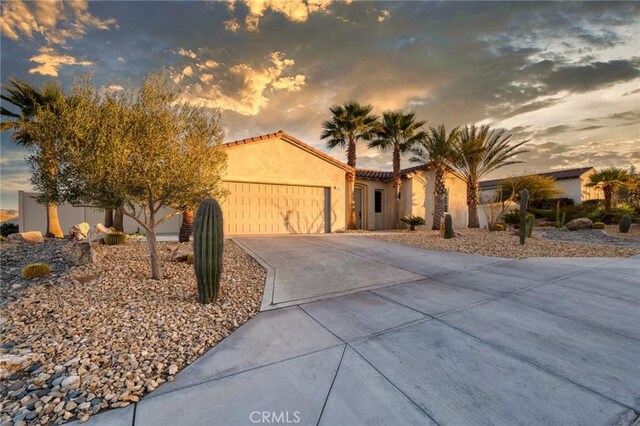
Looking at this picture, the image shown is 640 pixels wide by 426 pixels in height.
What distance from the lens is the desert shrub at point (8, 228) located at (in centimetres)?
1370

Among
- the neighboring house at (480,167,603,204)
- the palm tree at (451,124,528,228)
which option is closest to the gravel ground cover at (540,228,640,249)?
the palm tree at (451,124,528,228)

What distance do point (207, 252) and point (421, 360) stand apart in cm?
371

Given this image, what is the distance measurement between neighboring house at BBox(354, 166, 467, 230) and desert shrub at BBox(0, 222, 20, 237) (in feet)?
61.4

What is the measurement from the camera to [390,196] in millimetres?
19250

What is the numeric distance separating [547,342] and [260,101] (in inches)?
478

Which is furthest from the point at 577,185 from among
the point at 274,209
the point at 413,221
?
the point at 274,209

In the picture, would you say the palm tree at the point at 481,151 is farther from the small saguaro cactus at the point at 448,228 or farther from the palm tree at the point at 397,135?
the small saguaro cactus at the point at 448,228

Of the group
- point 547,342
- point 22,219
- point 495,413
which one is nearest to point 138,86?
point 495,413

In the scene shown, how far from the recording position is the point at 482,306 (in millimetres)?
4637

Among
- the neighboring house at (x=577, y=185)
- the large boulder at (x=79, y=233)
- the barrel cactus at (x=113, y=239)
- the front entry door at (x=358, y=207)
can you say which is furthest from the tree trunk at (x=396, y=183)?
the large boulder at (x=79, y=233)

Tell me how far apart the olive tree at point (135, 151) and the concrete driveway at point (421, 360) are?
3.06 metres

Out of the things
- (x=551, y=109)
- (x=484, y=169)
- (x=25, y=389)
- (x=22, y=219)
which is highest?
(x=551, y=109)

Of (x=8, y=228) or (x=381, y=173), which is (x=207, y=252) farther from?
(x=8, y=228)

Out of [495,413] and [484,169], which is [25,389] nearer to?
[495,413]
